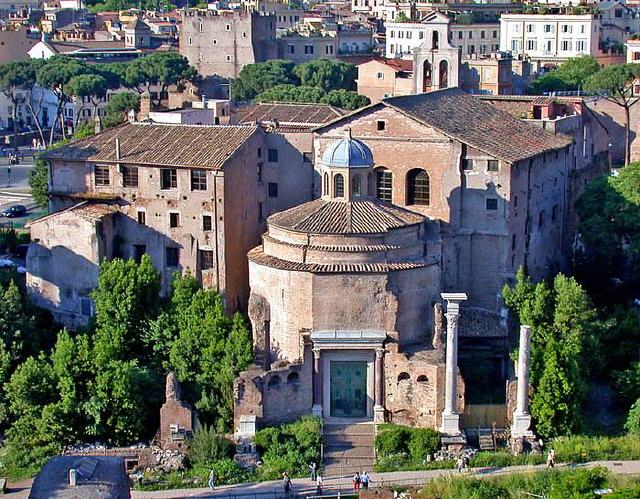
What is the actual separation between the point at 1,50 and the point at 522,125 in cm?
6945

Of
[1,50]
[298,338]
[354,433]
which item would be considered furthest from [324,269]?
[1,50]

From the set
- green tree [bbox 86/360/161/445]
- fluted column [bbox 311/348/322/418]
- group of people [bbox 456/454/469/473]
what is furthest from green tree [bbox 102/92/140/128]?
group of people [bbox 456/454/469/473]

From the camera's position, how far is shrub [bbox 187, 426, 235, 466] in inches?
1395

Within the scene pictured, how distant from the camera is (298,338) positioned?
124 feet

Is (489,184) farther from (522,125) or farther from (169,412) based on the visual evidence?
(169,412)

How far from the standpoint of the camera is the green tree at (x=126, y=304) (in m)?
40.2

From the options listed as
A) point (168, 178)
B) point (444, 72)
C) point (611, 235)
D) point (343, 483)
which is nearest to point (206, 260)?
point (168, 178)

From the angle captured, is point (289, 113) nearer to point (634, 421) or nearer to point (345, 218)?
point (345, 218)

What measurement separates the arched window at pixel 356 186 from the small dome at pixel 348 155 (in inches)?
15.4

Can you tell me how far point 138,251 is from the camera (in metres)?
44.0

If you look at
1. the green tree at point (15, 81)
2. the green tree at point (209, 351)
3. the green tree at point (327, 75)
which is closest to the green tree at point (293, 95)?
the green tree at point (327, 75)

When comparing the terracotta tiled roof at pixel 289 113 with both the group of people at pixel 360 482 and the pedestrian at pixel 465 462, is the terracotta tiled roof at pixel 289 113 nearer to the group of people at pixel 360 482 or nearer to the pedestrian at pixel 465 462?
the pedestrian at pixel 465 462

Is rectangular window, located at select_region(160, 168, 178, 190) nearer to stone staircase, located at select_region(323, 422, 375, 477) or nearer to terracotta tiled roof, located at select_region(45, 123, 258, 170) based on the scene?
terracotta tiled roof, located at select_region(45, 123, 258, 170)

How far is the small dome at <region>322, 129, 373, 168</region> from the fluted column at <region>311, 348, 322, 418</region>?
5985 millimetres
